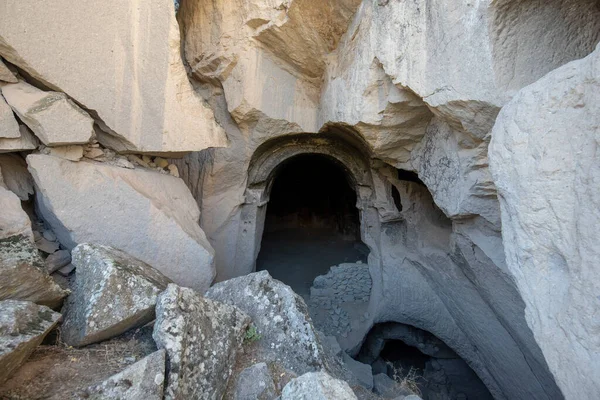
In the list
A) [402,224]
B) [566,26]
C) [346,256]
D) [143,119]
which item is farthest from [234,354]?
[346,256]

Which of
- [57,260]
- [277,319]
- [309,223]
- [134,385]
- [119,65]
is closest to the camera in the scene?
[134,385]

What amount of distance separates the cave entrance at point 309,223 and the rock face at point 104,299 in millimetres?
5095

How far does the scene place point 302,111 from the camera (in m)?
4.71

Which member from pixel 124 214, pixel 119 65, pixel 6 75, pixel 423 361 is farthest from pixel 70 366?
pixel 423 361

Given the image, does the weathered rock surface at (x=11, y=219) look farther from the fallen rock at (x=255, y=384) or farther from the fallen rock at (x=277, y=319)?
the fallen rock at (x=255, y=384)

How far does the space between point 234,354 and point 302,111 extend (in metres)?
3.41

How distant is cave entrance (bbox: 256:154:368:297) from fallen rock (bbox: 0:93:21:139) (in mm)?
5346

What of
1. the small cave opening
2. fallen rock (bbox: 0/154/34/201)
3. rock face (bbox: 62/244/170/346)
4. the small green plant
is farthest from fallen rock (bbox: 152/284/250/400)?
the small cave opening

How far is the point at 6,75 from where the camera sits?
2488 millimetres

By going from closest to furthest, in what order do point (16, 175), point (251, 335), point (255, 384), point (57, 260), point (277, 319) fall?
1. point (255, 384)
2. point (251, 335)
3. point (277, 319)
4. point (57, 260)
5. point (16, 175)

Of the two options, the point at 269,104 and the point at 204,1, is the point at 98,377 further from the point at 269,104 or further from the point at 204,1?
the point at 204,1

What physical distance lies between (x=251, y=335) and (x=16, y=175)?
2.22m

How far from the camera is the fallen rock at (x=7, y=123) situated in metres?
2.43

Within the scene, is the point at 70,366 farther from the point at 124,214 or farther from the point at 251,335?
the point at 124,214
